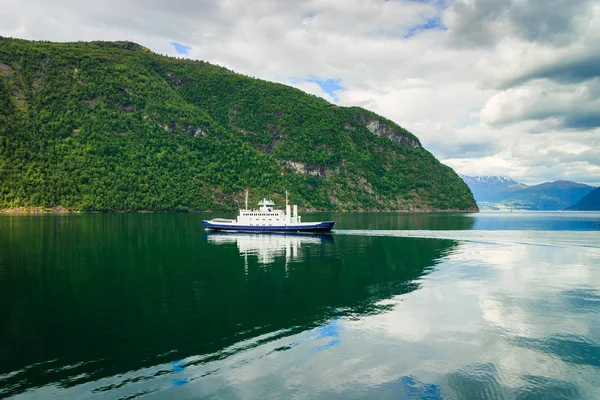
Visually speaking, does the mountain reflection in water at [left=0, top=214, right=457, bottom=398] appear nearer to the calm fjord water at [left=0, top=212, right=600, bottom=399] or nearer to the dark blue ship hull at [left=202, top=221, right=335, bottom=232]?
the calm fjord water at [left=0, top=212, right=600, bottom=399]

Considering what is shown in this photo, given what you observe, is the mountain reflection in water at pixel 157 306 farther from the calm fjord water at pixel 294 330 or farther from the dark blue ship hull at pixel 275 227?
the dark blue ship hull at pixel 275 227

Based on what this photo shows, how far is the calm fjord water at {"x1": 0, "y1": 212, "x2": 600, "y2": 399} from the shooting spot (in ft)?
71.6

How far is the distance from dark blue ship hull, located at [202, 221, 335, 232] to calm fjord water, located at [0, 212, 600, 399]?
183ft

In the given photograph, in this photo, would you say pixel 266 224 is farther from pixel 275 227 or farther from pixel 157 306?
pixel 157 306

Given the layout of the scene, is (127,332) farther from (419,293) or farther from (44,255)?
(44,255)

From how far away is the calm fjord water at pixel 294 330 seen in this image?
71.6 feet

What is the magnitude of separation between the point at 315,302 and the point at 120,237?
7268cm

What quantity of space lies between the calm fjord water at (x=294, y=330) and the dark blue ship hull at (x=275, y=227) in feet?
183

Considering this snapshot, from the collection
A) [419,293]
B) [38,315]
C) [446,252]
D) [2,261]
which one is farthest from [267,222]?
[38,315]

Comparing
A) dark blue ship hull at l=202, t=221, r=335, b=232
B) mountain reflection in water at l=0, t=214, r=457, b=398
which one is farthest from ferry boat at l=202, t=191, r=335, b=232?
mountain reflection in water at l=0, t=214, r=457, b=398

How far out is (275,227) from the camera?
12138cm

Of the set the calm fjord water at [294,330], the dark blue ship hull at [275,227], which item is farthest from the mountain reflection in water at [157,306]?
the dark blue ship hull at [275,227]

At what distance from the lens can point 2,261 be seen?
58406 mm

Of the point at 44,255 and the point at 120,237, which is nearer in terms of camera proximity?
the point at 44,255
